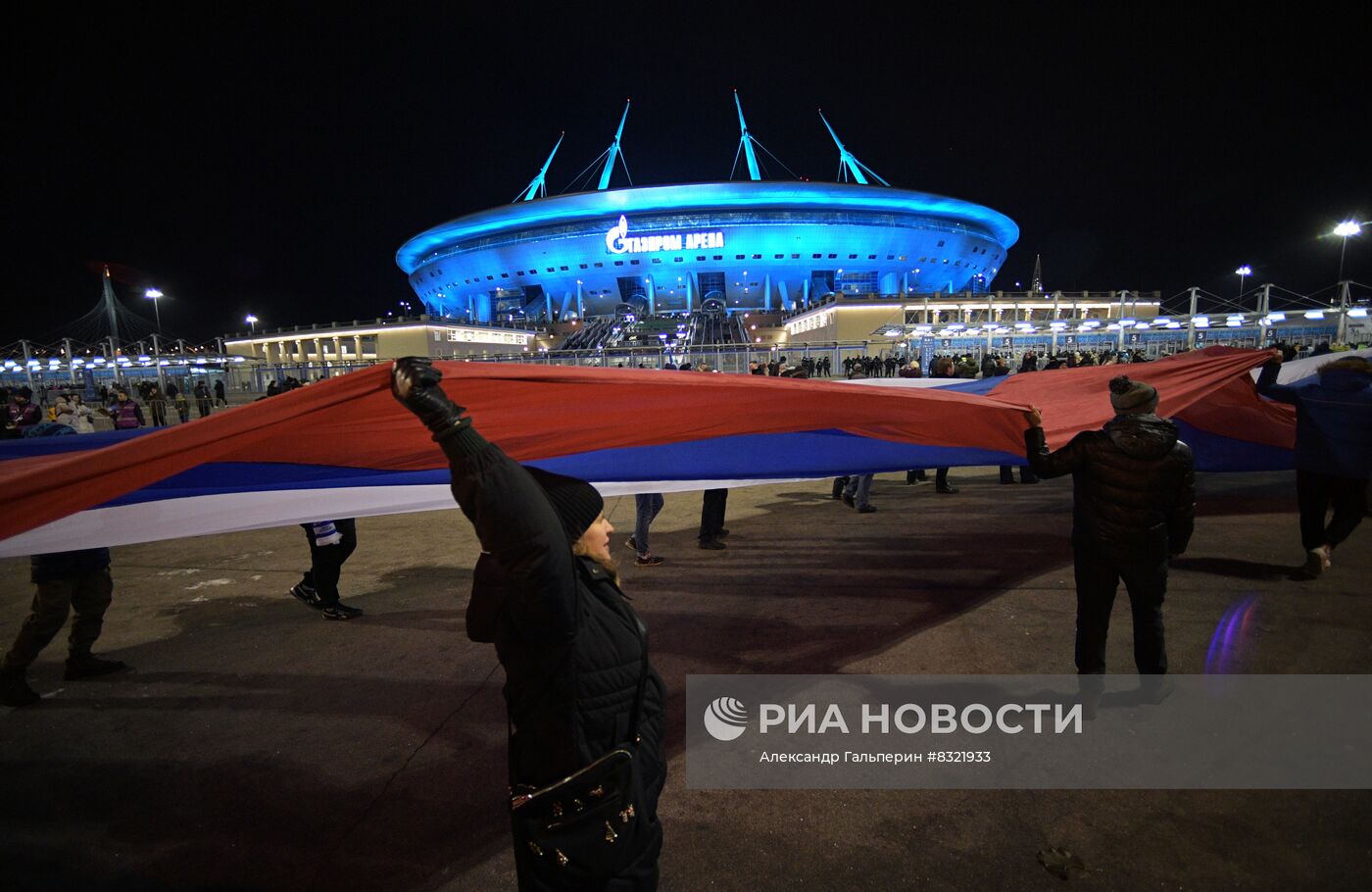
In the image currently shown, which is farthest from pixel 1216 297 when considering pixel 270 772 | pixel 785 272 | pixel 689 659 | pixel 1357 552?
pixel 785 272

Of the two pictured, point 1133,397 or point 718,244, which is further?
point 718,244

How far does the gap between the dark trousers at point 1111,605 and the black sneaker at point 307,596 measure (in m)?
5.69

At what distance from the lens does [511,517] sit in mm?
1388

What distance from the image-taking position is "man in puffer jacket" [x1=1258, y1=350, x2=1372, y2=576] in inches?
199

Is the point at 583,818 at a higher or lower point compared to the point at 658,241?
lower

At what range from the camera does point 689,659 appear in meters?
4.12

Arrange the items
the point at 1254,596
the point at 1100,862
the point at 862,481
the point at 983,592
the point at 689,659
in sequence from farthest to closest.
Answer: the point at 862,481, the point at 983,592, the point at 1254,596, the point at 689,659, the point at 1100,862

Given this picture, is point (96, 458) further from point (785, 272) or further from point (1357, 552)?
point (785, 272)

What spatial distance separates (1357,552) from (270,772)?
8952 millimetres

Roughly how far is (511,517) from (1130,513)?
10.4 feet

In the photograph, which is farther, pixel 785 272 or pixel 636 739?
pixel 785 272

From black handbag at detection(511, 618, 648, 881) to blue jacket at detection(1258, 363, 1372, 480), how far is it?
609cm

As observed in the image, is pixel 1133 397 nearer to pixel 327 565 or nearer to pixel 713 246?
pixel 327 565

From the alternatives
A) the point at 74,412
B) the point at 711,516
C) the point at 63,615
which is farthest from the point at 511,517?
the point at 74,412
